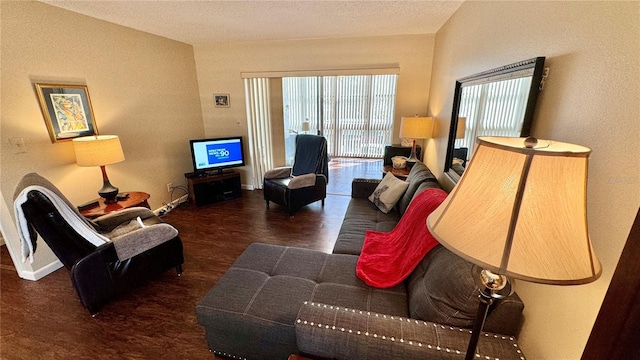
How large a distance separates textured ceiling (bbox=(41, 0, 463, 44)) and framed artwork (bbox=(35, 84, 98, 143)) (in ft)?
2.43

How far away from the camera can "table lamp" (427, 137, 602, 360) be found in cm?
53

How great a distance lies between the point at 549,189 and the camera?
20.9 inches

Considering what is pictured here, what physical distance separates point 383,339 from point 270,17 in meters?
2.90

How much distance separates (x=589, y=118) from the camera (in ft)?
2.69

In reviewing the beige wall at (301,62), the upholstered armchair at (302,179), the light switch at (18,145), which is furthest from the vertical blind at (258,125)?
the light switch at (18,145)

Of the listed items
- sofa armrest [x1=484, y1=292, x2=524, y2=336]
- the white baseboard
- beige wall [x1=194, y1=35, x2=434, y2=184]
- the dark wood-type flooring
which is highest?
beige wall [x1=194, y1=35, x2=434, y2=184]

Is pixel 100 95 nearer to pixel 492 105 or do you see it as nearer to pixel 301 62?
pixel 301 62

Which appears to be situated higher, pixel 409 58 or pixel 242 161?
pixel 409 58

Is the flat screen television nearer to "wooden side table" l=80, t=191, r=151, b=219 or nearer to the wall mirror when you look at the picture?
"wooden side table" l=80, t=191, r=151, b=219

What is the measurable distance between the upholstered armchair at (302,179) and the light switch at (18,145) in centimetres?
230

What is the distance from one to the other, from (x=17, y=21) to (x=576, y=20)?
11.8ft

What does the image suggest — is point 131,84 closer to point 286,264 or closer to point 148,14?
point 148,14

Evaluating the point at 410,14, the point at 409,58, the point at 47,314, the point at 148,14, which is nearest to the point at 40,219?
the point at 47,314

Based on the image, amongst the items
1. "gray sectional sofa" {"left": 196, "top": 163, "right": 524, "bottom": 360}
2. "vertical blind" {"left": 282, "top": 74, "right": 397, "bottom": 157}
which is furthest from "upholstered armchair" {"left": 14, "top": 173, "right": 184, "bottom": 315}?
"vertical blind" {"left": 282, "top": 74, "right": 397, "bottom": 157}
